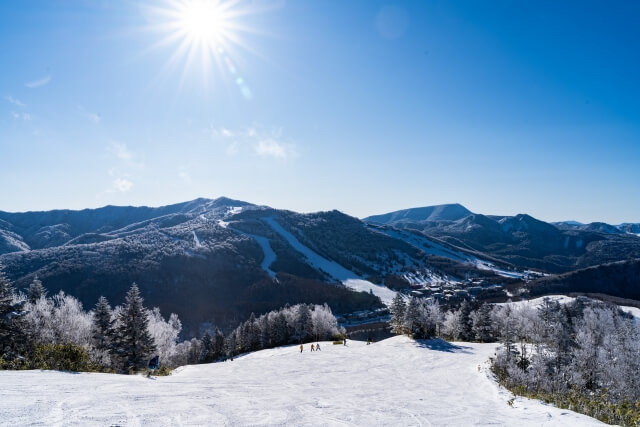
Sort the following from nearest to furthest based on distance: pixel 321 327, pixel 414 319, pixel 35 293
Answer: pixel 414 319, pixel 35 293, pixel 321 327

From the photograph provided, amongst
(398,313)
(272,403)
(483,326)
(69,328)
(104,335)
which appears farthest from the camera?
(483,326)

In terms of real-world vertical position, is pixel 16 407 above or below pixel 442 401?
above

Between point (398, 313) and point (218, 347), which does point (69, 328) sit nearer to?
point (218, 347)

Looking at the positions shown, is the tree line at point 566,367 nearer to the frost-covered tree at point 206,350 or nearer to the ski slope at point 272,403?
the ski slope at point 272,403

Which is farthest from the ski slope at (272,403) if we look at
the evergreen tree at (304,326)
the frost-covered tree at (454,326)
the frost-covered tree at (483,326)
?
the frost-covered tree at (454,326)

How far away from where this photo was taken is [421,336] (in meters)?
43.6

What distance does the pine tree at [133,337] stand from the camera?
118 ft

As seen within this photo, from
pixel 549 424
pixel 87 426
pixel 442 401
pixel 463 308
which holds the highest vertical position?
pixel 87 426

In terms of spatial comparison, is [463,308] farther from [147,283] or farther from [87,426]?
[147,283]

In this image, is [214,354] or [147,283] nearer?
[214,354]

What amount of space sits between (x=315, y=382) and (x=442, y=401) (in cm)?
785

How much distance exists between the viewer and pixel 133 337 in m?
36.3

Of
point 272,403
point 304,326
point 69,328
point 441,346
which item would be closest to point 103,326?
point 69,328

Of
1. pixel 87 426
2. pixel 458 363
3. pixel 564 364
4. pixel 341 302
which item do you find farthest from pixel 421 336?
pixel 341 302
